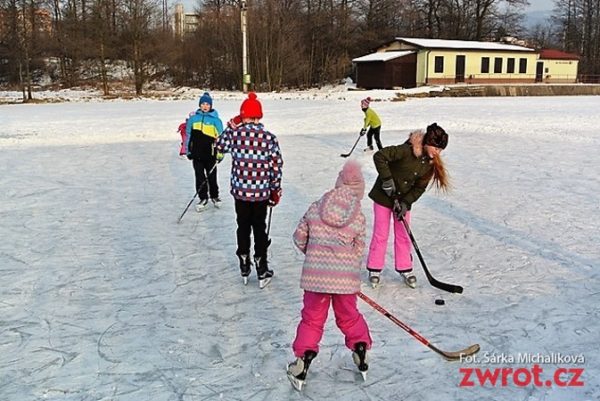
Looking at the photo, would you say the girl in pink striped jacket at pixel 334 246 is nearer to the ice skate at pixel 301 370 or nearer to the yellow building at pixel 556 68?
the ice skate at pixel 301 370

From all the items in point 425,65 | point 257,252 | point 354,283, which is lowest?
point 257,252

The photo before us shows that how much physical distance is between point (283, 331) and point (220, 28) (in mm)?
43852

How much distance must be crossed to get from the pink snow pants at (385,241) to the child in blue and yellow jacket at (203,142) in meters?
2.90

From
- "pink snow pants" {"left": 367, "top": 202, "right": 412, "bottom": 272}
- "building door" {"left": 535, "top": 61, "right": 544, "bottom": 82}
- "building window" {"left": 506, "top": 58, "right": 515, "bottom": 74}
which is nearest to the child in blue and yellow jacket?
"pink snow pants" {"left": 367, "top": 202, "right": 412, "bottom": 272}

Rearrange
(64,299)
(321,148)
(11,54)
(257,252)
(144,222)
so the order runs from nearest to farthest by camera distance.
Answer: (64,299) < (257,252) < (144,222) < (321,148) < (11,54)

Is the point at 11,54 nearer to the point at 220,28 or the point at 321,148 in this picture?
the point at 220,28

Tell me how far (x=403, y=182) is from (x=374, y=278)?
2.81 ft

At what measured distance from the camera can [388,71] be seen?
39.9 metres

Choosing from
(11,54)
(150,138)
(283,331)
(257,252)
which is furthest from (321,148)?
(11,54)

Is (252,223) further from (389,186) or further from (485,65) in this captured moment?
(485,65)

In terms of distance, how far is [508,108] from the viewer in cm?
Result: 2327

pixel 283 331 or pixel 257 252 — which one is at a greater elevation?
pixel 257 252

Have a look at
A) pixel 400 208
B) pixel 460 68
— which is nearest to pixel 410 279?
pixel 400 208

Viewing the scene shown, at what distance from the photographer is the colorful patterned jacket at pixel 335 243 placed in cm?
306
